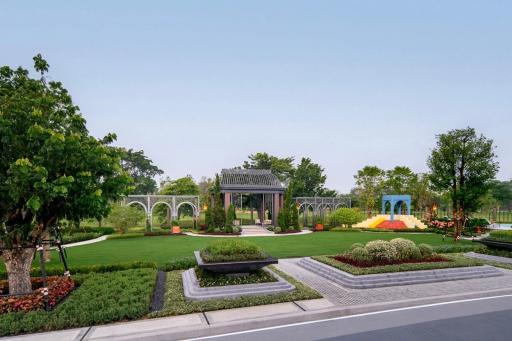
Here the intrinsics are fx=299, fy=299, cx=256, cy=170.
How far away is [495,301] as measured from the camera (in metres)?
9.59

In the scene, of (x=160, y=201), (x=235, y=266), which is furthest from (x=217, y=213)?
(x=235, y=266)

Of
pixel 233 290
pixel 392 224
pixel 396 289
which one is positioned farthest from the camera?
pixel 392 224

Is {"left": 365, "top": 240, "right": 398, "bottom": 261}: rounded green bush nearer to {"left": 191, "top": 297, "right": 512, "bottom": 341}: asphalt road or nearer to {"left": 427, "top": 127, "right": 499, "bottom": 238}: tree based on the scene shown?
{"left": 191, "top": 297, "right": 512, "bottom": 341}: asphalt road

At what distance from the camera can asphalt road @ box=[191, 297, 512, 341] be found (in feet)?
22.9

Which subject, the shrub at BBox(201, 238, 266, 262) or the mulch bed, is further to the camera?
the mulch bed

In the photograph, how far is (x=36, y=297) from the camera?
9062mm

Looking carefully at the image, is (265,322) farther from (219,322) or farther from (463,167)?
(463,167)

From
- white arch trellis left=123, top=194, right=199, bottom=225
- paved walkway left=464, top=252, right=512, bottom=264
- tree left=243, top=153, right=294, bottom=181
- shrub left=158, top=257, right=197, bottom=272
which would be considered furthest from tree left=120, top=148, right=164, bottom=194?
paved walkway left=464, top=252, right=512, bottom=264

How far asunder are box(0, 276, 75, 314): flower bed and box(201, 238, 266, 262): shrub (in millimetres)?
4628

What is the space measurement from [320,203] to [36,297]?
1312 inches

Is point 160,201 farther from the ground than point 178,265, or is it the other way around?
point 160,201

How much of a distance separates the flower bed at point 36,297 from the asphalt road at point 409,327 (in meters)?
5.37

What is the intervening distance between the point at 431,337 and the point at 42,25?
18.6 m

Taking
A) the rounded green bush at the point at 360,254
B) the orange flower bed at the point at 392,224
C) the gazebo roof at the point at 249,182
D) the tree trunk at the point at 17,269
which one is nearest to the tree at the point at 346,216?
the orange flower bed at the point at 392,224
